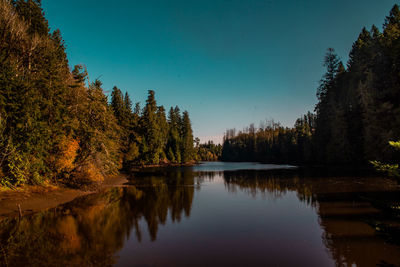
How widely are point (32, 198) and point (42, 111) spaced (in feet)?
21.7

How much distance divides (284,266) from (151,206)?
1171cm

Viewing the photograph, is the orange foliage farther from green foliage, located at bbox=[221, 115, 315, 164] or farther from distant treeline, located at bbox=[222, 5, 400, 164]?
green foliage, located at bbox=[221, 115, 315, 164]

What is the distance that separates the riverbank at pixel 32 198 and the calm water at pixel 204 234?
4.20 ft

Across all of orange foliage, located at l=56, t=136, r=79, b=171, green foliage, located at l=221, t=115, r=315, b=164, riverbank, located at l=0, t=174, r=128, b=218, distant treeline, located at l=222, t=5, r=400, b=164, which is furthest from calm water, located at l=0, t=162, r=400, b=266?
green foliage, located at l=221, t=115, r=315, b=164

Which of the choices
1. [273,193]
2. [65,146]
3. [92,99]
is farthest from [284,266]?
[92,99]

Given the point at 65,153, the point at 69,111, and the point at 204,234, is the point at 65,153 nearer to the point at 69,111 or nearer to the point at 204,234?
the point at 69,111

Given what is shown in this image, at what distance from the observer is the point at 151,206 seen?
1795 centimetres

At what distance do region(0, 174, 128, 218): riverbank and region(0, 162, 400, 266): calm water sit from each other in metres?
1.28

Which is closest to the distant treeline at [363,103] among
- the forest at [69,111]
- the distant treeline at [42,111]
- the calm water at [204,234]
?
the forest at [69,111]

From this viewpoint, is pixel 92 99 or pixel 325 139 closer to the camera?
pixel 92 99

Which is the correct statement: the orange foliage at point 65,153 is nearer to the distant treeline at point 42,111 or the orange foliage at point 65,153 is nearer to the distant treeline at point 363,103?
the distant treeline at point 42,111

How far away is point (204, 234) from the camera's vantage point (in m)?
12.0

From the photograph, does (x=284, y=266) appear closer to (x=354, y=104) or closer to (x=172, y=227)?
(x=172, y=227)

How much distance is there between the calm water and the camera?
894 cm
